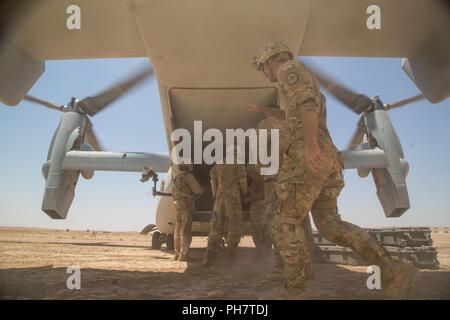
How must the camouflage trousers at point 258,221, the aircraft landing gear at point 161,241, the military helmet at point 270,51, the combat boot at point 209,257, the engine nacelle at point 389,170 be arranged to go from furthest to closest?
the aircraft landing gear at point 161,241 → the engine nacelle at point 389,170 → the camouflage trousers at point 258,221 → the combat boot at point 209,257 → the military helmet at point 270,51

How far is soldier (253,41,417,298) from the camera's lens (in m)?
2.38

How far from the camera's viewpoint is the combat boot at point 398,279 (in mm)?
2369

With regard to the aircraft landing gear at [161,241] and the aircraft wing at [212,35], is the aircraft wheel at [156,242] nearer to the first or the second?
the aircraft landing gear at [161,241]

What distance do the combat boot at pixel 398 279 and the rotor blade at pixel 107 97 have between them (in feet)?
24.1

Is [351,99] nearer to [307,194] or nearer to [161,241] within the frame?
[307,194]

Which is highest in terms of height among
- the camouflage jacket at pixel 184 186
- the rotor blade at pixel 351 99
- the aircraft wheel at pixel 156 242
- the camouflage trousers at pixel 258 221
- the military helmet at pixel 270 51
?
the rotor blade at pixel 351 99

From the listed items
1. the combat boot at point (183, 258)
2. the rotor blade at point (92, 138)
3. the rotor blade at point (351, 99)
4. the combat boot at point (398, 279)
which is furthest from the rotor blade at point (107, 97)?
the combat boot at point (398, 279)

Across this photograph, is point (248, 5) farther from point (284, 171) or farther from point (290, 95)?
point (284, 171)

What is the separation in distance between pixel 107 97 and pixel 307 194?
321 inches

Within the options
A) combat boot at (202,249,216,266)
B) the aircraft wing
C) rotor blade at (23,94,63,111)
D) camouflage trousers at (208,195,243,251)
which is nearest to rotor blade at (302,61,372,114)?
the aircraft wing

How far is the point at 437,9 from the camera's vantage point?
358 cm

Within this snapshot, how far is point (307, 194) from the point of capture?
2424mm

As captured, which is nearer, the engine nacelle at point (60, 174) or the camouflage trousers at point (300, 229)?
the camouflage trousers at point (300, 229)
